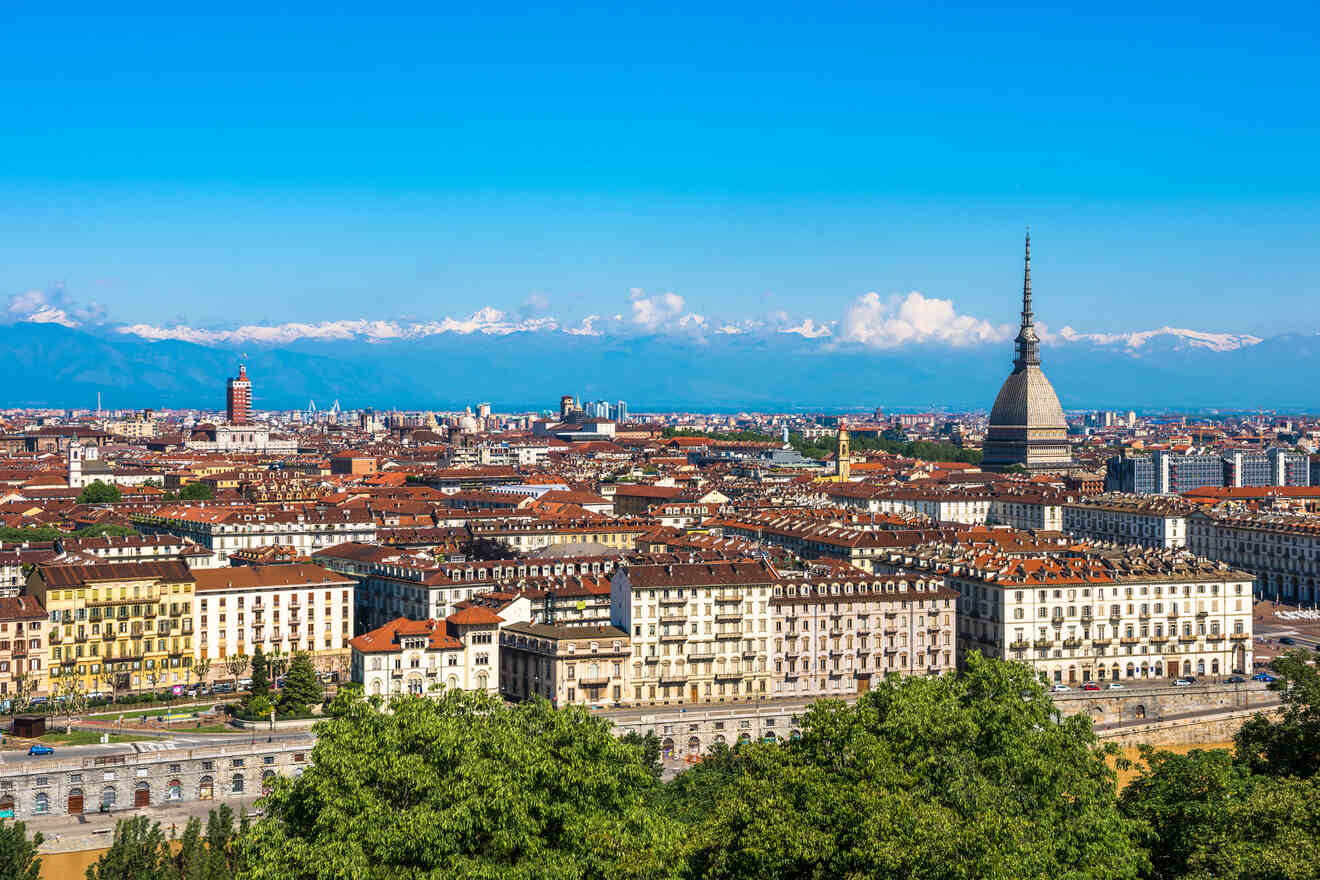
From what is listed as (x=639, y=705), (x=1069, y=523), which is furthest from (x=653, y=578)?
(x=1069, y=523)

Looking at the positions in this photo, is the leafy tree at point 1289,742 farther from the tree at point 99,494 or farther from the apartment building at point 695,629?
the tree at point 99,494

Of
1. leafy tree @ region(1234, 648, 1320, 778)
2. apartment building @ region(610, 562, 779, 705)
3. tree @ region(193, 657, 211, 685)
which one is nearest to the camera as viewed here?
leafy tree @ region(1234, 648, 1320, 778)

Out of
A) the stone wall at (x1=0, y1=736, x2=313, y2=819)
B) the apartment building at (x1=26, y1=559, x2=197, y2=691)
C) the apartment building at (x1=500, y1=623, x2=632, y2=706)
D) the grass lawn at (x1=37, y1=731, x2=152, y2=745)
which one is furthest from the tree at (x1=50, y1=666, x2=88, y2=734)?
the apartment building at (x1=500, y1=623, x2=632, y2=706)

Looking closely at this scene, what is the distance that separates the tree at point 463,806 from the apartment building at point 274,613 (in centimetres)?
3777

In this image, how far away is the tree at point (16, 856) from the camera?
4138 centimetres

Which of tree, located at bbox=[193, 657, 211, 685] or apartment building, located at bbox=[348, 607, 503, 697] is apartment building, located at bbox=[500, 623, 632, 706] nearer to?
apartment building, located at bbox=[348, 607, 503, 697]

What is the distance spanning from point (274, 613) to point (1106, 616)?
37.3 m

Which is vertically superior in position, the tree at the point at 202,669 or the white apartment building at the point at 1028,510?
the white apartment building at the point at 1028,510

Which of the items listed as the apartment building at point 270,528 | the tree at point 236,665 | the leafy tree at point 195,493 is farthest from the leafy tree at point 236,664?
the leafy tree at point 195,493

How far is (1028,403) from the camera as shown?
603 feet

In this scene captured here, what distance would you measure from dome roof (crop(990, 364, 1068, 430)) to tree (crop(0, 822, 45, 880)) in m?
152

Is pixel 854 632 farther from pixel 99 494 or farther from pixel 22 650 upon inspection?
pixel 99 494

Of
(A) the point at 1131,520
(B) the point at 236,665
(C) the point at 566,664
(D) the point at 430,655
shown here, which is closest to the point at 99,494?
(B) the point at 236,665

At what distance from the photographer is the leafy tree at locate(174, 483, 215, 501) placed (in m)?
134
